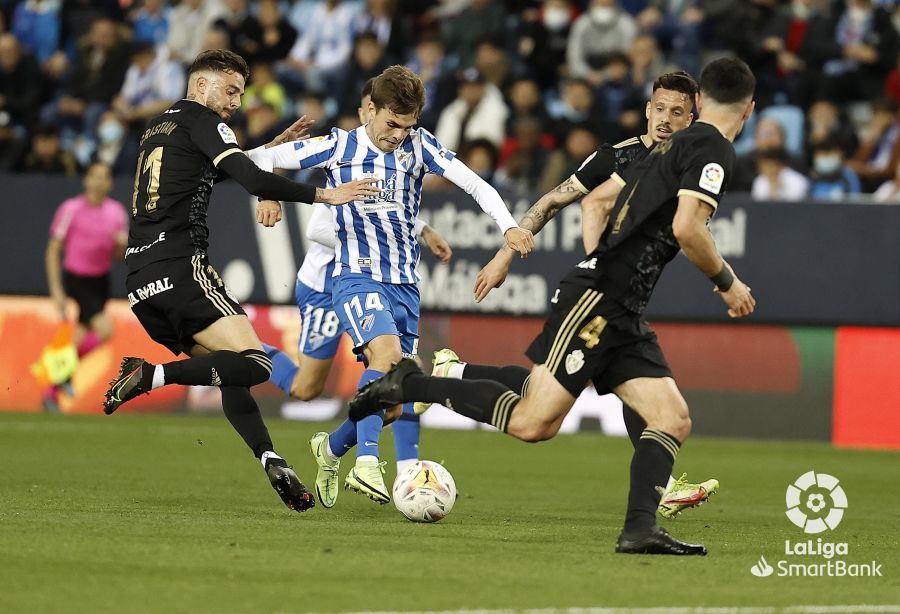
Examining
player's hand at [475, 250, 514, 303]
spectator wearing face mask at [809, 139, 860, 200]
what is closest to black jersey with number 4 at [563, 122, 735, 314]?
player's hand at [475, 250, 514, 303]

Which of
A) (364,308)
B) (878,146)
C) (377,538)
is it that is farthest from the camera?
(878,146)

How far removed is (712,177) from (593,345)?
0.89m

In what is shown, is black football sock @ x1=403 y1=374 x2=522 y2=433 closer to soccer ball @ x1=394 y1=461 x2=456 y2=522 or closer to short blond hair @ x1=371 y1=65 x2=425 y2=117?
soccer ball @ x1=394 y1=461 x2=456 y2=522

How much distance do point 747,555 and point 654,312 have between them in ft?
26.0

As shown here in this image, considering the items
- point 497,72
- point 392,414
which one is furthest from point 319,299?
point 497,72

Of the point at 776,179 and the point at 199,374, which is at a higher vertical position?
the point at 776,179

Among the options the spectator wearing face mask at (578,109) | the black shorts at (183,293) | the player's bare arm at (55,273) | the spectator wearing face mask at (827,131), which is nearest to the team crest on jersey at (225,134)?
the black shorts at (183,293)

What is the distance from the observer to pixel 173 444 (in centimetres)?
1223

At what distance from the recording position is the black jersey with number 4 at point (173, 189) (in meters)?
8.08

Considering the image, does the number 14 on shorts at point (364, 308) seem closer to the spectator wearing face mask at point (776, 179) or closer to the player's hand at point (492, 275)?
the player's hand at point (492, 275)

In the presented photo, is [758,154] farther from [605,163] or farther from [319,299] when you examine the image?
[605,163]

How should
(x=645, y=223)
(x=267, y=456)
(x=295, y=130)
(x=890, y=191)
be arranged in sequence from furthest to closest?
(x=890, y=191), (x=295, y=130), (x=267, y=456), (x=645, y=223)

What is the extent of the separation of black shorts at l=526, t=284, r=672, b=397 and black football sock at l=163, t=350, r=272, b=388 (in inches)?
70.8

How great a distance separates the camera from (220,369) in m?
7.92
